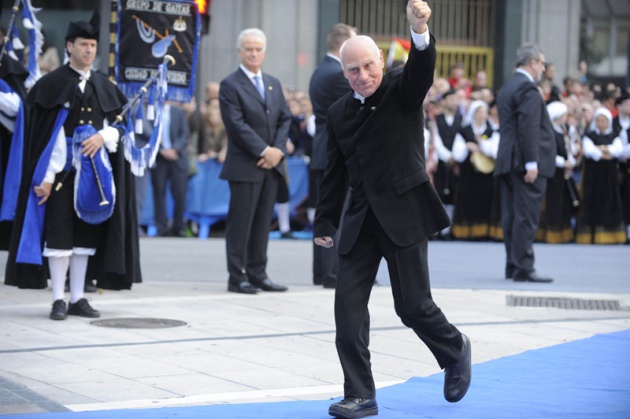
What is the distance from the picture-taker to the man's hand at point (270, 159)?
11297 millimetres

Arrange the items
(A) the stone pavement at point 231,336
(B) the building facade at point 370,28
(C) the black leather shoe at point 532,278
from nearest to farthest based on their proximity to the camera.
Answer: (A) the stone pavement at point 231,336 < (C) the black leather shoe at point 532,278 < (B) the building facade at point 370,28

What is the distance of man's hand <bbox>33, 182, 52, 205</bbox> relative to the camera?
9.06 m

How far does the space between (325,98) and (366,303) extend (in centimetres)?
511

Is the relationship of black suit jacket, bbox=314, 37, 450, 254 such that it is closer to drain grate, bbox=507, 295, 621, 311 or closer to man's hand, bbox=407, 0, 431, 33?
man's hand, bbox=407, 0, 431, 33

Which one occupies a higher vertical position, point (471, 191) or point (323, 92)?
point (323, 92)

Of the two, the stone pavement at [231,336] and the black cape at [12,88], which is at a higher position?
the black cape at [12,88]

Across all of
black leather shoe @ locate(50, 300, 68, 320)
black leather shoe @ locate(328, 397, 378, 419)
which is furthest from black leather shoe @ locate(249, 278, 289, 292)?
black leather shoe @ locate(328, 397, 378, 419)

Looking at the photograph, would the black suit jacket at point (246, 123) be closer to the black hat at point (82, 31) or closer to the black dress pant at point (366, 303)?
the black hat at point (82, 31)

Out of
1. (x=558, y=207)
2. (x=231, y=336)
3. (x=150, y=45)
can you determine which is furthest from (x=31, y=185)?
(x=558, y=207)

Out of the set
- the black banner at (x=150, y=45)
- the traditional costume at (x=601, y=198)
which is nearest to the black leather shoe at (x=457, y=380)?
the black banner at (x=150, y=45)

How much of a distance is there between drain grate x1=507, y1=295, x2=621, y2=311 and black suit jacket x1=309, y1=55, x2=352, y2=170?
2.06 metres

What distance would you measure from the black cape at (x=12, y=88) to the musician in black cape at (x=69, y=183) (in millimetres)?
1118

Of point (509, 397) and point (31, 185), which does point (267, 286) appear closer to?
point (31, 185)

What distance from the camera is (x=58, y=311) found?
9195mm
